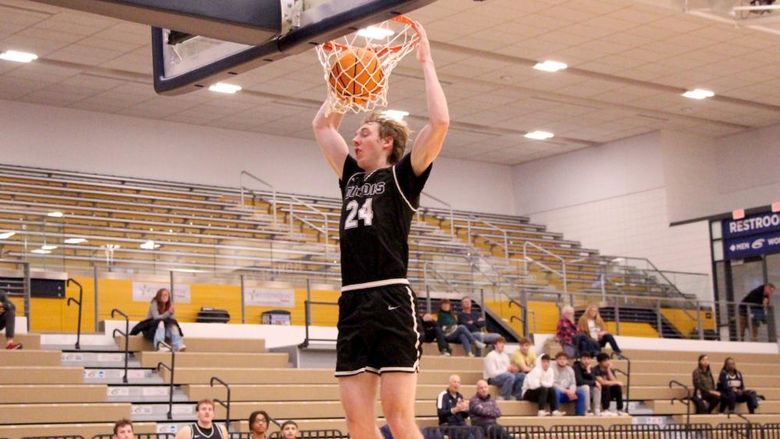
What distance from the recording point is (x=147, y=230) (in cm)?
2184

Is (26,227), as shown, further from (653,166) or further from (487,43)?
(653,166)

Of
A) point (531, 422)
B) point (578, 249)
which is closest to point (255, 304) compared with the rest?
point (531, 422)

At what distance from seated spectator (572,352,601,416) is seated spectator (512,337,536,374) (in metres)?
0.70

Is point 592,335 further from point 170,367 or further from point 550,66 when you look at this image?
point 170,367

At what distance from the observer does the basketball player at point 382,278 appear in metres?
5.59

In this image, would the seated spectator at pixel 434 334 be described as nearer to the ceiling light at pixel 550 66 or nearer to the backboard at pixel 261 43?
the ceiling light at pixel 550 66

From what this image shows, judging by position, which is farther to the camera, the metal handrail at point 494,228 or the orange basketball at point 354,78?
the metal handrail at point 494,228

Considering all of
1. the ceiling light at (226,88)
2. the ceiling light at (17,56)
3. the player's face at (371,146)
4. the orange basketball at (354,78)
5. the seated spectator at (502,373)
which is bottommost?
the seated spectator at (502,373)

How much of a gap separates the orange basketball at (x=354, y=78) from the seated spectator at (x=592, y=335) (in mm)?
14493

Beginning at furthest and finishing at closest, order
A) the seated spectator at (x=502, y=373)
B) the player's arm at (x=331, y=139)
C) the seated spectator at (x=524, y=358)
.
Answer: the seated spectator at (x=524, y=358)
the seated spectator at (x=502, y=373)
the player's arm at (x=331, y=139)

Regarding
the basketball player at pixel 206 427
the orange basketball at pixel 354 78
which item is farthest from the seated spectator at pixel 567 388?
the orange basketball at pixel 354 78

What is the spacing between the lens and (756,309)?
26.3m

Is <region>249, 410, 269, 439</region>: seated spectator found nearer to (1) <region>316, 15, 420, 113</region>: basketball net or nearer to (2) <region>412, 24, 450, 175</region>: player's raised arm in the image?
(1) <region>316, 15, 420, 113</region>: basketball net

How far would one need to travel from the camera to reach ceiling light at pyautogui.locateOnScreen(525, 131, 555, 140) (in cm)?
2858
